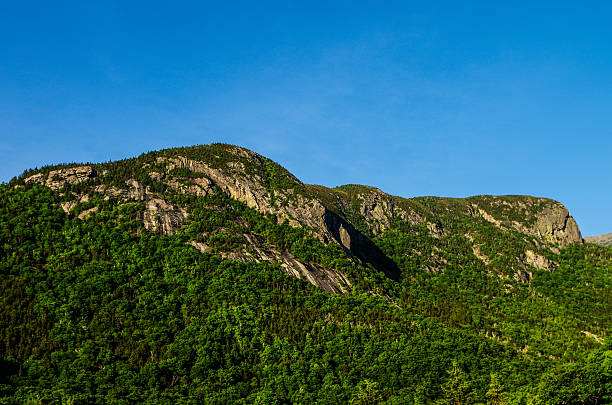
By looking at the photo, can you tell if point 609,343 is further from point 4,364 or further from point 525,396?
point 4,364

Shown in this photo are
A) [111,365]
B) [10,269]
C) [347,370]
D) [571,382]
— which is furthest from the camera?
[10,269]

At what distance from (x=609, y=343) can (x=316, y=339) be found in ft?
332

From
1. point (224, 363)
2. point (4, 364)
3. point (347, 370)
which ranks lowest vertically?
point (347, 370)

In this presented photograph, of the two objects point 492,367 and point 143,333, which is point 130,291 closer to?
point 143,333

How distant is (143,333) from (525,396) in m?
124

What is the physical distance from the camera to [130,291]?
18612cm

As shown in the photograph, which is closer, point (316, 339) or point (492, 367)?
point (492, 367)

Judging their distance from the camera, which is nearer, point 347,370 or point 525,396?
point 525,396

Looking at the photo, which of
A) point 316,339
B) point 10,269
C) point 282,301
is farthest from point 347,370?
point 10,269

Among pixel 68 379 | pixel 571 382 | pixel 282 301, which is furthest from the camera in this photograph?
pixel 282 301

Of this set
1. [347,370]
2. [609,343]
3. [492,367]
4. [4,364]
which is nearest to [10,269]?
[4,364]

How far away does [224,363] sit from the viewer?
157m

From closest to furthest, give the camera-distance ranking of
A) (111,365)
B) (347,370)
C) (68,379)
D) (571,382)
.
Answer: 1. (571,382)
2. (68,379)
3. (111,365)
4. (347,370)

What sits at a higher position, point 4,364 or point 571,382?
point 4,364
